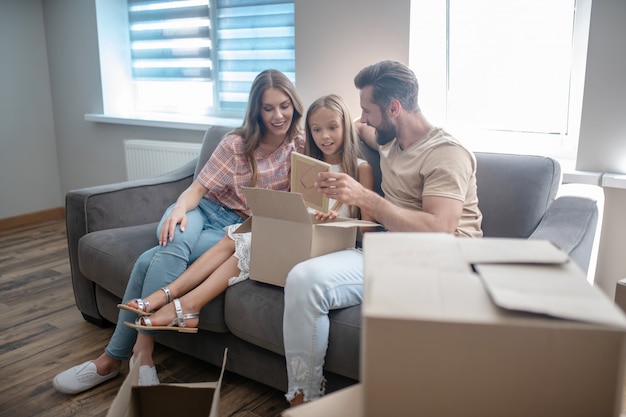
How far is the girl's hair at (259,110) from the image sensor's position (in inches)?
85.7

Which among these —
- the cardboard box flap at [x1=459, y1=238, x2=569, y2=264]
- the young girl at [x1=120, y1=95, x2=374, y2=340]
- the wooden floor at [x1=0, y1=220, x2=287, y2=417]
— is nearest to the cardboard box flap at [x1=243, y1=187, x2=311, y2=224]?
the young girl at [x1=120, y1=95, x2=374, y2=340]

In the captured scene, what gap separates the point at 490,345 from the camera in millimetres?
710

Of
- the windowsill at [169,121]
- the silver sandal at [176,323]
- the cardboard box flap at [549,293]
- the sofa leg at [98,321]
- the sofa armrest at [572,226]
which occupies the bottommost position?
the sofa leg at [98,321]

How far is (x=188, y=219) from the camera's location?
215 cm

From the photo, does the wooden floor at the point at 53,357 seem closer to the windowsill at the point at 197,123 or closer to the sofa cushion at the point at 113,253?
the sofa cushion at the point at 113,253

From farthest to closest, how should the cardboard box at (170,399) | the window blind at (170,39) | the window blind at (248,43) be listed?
the window blind at (170,39) < the window blind at (248,43) < the cardboard box at (170,399)

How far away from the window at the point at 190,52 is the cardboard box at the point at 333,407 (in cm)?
264

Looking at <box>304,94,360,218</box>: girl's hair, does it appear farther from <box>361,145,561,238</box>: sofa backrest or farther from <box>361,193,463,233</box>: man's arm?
<box>361,145,561,238</box>: sofa backrest

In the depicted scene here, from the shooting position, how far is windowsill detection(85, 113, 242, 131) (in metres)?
3.40

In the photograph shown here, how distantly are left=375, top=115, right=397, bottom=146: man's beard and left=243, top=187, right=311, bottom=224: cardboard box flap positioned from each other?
44 cm

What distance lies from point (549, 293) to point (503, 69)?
190 cm

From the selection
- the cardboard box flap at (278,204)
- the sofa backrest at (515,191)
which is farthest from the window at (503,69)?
the cardboard box flap at (278,204)

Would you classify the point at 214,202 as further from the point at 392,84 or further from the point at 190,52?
the point at 190,52

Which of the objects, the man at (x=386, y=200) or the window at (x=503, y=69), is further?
the window at (x=503, y=69)
